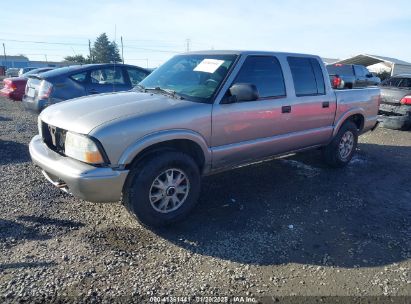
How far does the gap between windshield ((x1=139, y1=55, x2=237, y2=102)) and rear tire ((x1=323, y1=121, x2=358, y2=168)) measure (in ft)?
8.27

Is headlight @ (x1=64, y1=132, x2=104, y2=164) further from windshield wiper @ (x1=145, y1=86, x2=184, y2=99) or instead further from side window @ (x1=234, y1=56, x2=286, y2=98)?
side window @ (x1=234, y1=56, x2=286, y2=98)

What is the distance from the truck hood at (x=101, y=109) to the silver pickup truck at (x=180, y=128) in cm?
1

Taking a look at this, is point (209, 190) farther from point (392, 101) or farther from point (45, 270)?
point (392, 101)

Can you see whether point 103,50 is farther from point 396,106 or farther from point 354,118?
point 354,118

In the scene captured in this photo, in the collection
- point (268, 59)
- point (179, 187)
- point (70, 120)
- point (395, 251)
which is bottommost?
point (395, 251)

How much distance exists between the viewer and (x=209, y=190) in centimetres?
484

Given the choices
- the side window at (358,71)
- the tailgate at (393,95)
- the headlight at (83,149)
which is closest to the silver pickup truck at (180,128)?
the headlight at (83,149)

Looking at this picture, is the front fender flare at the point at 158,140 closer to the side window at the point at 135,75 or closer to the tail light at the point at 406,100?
the side window at the point at 135,75

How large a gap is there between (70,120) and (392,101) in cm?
865

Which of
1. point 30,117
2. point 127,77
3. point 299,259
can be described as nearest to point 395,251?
point 299,259

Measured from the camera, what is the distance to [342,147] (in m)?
5.97

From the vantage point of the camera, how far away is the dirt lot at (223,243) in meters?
2.84

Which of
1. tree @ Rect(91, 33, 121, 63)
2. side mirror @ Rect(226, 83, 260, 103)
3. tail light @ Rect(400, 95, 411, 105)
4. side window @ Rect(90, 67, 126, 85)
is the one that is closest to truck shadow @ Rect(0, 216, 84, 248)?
side mirror @ Rect(226, 83, 260, 103)

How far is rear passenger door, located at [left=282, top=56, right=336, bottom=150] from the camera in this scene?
481 cm
